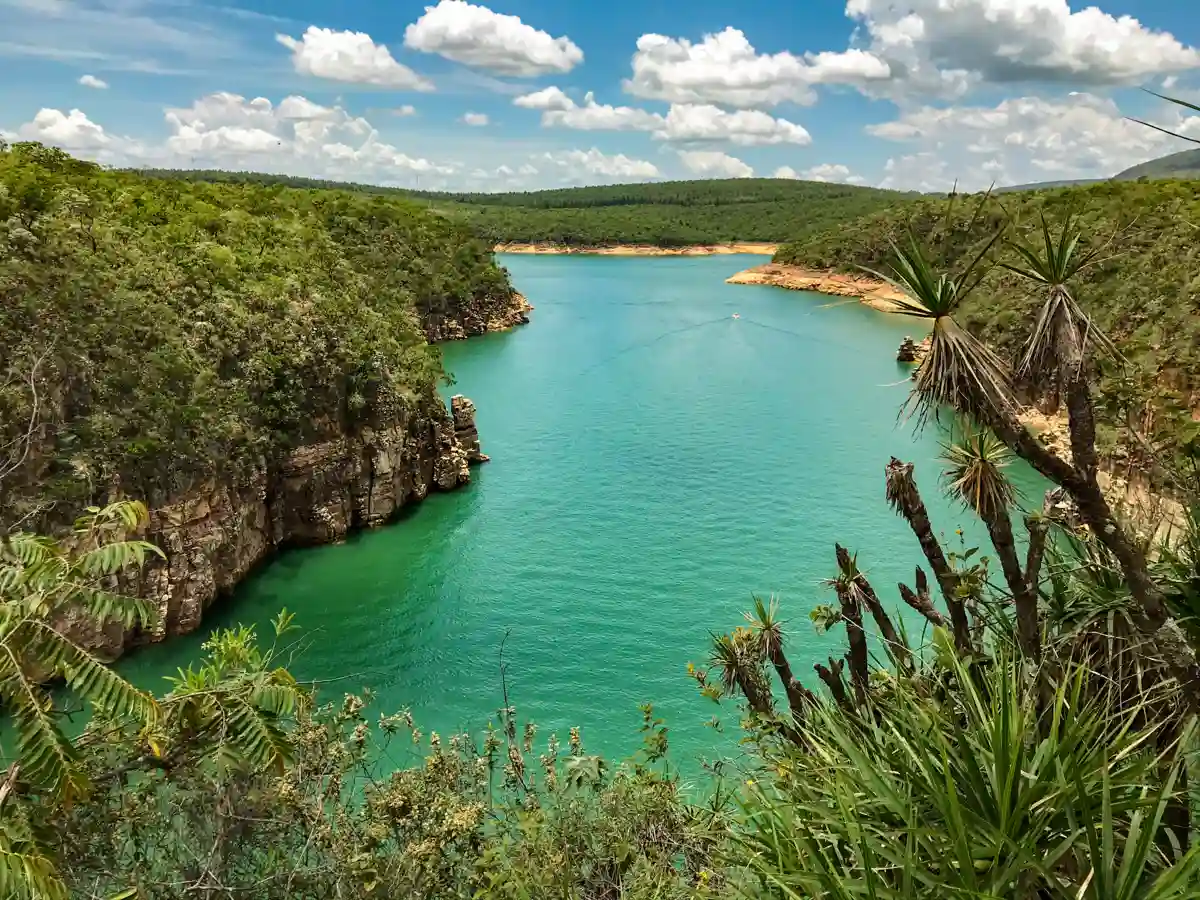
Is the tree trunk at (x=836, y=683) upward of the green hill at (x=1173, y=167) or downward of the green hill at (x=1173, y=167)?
downward

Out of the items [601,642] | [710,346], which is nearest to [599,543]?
[601,642]

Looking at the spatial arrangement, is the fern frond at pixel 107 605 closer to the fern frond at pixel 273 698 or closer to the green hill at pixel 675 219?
the fern frond at pixel 273 698

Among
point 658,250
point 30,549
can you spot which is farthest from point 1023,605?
point 658,250

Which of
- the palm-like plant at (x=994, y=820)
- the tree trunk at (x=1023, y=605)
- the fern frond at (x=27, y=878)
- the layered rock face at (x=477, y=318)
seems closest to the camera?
the palm-like plant at (x=994, y=820)

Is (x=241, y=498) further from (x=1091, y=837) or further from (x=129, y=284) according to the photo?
(x=1091, y=837)

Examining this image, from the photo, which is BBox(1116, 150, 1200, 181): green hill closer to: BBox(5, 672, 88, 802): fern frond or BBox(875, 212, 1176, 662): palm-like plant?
BBox(875, 212, 1176, 662): palm-like plant

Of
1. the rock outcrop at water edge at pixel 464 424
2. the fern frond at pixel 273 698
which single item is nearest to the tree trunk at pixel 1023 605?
the fern frond at pixel 273 698
